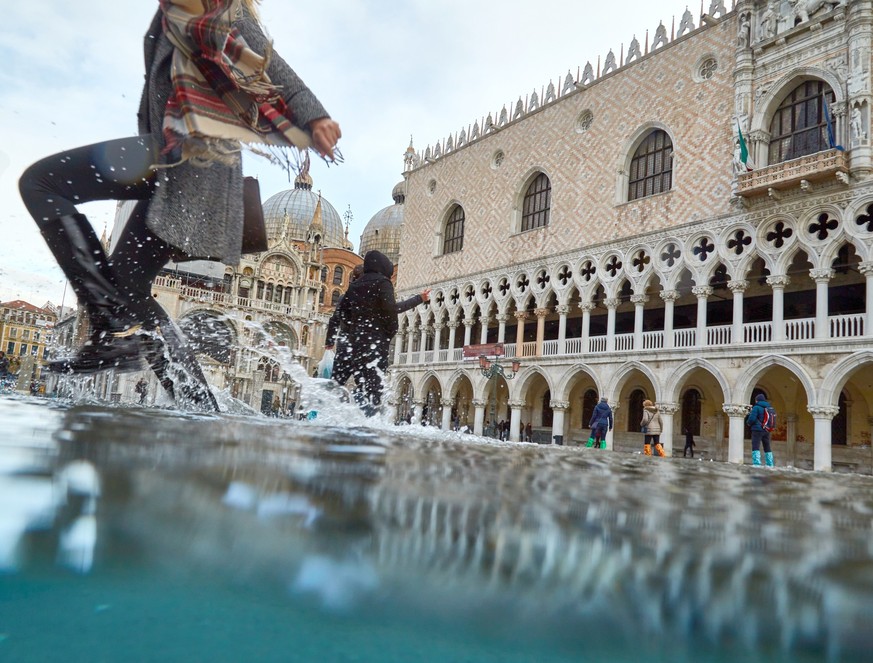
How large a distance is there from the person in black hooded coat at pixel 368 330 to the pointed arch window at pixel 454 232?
59.1ft

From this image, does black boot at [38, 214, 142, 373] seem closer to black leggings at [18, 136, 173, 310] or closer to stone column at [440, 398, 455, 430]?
Answer: black leggings at [18, 136, 173, 310]

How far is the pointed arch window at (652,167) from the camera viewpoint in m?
17.2

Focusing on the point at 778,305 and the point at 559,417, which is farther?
the point at 559,417

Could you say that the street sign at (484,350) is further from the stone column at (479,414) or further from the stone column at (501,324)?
the stone column at (479,414)

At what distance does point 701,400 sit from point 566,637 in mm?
17935

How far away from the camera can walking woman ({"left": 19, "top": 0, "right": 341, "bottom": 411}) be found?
291 cm

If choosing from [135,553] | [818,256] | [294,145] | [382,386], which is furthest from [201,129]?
[818,256]

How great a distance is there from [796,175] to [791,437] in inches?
249

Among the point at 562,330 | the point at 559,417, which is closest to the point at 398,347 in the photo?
the point at 562,330

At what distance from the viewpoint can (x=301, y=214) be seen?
160 ft

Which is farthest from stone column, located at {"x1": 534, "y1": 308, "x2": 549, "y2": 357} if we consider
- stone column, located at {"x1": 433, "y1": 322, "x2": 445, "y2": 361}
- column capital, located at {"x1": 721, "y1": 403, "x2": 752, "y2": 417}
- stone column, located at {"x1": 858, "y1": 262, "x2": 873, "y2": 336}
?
stone column, located at {"x1": 858, "y1": 262, "x2": 873, "y2": 336}

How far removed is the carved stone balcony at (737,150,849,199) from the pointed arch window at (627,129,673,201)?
264 cm

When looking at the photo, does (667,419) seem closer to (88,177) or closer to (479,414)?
(479,414)

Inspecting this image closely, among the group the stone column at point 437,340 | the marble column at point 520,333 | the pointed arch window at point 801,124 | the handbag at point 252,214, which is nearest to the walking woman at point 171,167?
the handbag at point 252,214
